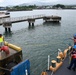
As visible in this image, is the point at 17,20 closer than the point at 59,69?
No

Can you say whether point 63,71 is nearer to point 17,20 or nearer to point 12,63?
point 12,63

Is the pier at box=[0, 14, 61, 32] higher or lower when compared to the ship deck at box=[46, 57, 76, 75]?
lower

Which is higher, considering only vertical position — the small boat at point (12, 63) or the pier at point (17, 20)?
the small boat at point (12, 63)

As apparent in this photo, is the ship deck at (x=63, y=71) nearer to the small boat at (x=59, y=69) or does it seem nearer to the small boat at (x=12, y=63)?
the small boat at (x=59, y=69)

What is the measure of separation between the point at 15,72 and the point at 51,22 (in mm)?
57632

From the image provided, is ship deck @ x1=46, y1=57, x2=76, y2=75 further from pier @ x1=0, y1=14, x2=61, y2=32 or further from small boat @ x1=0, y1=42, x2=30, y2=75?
pier @ x1=0, y1=14, x2=61, y2=32

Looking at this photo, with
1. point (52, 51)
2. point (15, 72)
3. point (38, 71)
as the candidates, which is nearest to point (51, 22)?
point (52, 51)

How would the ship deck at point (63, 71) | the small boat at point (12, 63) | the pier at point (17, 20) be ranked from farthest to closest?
the pier at point (17, 20), the small boat at point (12, 63), the ship deck at point (63, 71)

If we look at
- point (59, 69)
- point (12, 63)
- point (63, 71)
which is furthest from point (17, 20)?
point (63, 71)

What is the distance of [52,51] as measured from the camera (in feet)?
81.9

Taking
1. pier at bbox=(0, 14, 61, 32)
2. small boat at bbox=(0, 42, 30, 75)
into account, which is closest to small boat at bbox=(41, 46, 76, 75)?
small boat at bbox=(0, 42, 30, 75)

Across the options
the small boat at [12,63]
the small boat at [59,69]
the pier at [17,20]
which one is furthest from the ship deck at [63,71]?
the pier at [17,20]

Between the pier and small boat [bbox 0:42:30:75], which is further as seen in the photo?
the pier

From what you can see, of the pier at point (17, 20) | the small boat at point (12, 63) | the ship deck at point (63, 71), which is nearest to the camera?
the ship deck at point (63, 71)
